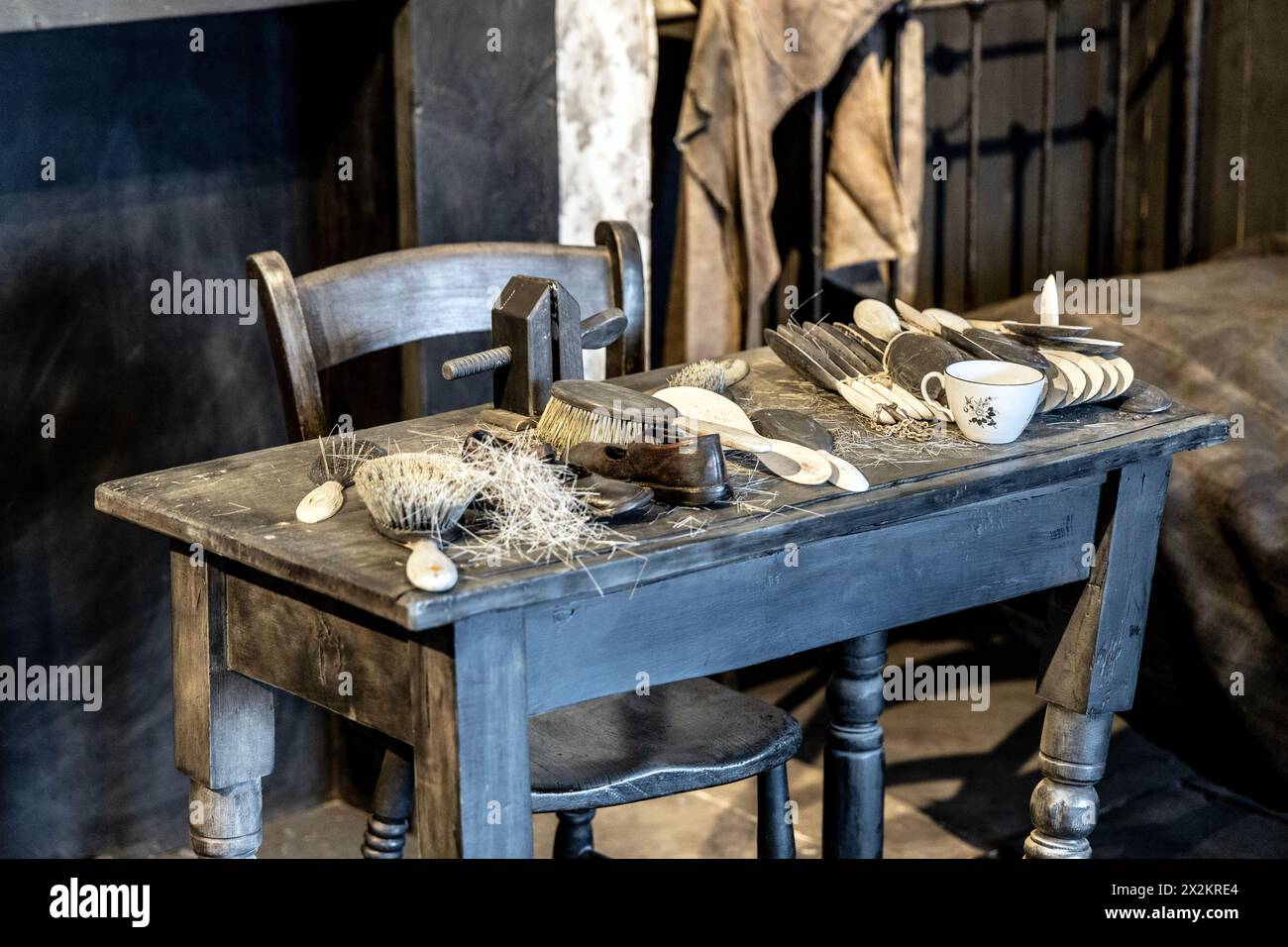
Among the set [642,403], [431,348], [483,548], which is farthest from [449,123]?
[483,548]

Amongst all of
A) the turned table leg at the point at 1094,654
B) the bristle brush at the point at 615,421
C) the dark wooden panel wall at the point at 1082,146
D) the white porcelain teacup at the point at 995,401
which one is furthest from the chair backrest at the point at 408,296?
the dark wooden panel wall at the point at 1082,146

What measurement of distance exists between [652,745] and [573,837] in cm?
43

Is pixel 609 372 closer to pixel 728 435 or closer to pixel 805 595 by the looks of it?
pixel 728 435

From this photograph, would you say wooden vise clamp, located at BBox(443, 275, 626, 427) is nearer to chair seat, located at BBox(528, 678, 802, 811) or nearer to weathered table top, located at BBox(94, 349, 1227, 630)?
weathered table top, located at BBox(94, 349, 1227, 630)

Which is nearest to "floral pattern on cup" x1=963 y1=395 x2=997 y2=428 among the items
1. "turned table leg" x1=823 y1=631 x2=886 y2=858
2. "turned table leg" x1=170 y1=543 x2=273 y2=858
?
"turned table leg" x1=823 y1=631 x2=886 y2=858

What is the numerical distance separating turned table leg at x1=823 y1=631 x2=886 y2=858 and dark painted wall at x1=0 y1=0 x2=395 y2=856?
1085 mm

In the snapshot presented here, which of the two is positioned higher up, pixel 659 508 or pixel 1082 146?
Answer: pixel 1082 146

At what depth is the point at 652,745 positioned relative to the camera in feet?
6.23

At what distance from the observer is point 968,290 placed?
12.3ft

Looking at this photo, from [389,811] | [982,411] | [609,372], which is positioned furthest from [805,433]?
[389,811]

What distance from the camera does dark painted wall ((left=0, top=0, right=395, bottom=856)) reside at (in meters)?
2.44
